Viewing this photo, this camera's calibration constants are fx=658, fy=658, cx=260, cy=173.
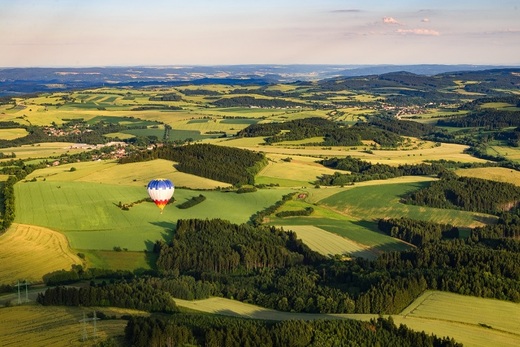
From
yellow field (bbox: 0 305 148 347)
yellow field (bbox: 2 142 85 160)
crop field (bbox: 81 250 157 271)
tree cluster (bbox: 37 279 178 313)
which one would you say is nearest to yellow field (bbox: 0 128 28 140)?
yellow field (bbox: 2 142 85 160)

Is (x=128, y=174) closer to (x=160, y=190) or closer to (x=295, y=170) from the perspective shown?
(x=295, y=170)

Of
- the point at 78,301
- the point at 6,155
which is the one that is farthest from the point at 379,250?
the point at 6,155

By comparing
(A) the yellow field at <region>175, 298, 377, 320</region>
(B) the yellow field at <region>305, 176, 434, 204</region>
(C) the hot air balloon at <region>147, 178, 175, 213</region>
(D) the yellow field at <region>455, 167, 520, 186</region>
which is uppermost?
(C) the hot air balloon at <region>147, 178, 175, 213</region>

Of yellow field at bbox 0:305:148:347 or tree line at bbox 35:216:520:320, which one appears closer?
yellow field at bbox 0:305:148:347

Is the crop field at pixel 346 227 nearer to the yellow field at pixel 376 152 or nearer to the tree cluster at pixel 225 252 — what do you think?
the tree cluster at pixel 225 252

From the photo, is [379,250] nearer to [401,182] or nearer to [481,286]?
[481,286]

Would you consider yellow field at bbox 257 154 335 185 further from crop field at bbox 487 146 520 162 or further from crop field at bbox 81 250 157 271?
crop field at bbox 81 250 157 271

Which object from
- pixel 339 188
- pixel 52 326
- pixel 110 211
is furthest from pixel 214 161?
pixel 52 326
